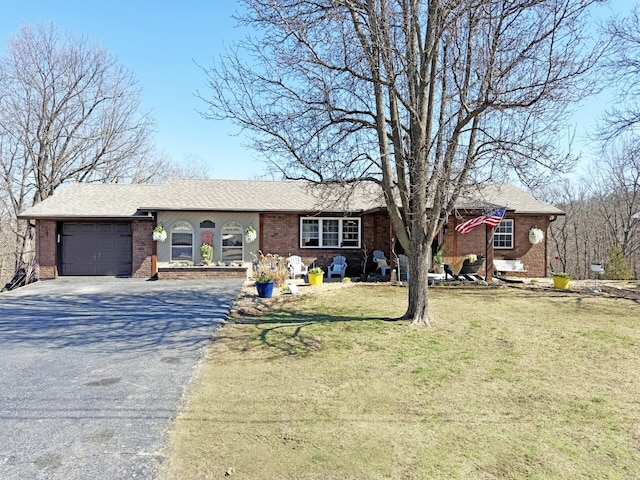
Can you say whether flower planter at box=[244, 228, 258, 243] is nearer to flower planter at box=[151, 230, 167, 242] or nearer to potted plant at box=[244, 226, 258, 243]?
potted plant at box=[244, 226, 258, 243]

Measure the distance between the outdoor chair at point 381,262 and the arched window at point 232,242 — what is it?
541 centimetres

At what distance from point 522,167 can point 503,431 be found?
5035 mm

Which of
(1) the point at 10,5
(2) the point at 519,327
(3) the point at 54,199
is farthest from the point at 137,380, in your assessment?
(1) the point at 10,5

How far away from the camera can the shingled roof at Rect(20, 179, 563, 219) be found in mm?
14508

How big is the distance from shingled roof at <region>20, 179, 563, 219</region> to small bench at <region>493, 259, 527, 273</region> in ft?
6.95

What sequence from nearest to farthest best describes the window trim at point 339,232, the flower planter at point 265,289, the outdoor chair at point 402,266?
the flower planter at point 265,289, the outdoor chair at point 402,266, the window trim at point 339,232

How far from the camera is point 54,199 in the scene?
1540cm

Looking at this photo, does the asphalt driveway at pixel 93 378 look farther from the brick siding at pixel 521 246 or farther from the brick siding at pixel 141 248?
the brick siding at pixel 521 246

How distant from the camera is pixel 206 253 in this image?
1475cm

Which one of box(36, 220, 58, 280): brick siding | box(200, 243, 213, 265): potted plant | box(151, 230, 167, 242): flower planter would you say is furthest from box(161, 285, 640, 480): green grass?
box(36, 220, 58, 280): brick siding

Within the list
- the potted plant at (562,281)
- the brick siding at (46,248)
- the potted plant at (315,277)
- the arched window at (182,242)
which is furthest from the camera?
the arched window at (182,242)

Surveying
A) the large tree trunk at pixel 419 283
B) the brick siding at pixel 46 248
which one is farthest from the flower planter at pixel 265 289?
the brick siding at pixel 46 248

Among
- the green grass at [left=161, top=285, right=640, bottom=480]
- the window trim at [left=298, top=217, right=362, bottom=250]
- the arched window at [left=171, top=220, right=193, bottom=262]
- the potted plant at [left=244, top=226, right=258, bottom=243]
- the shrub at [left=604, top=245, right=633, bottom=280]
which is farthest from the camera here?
the shrub at [left=604, top=245, right=633, bottom=280]

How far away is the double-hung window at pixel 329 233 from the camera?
15.6 metres
